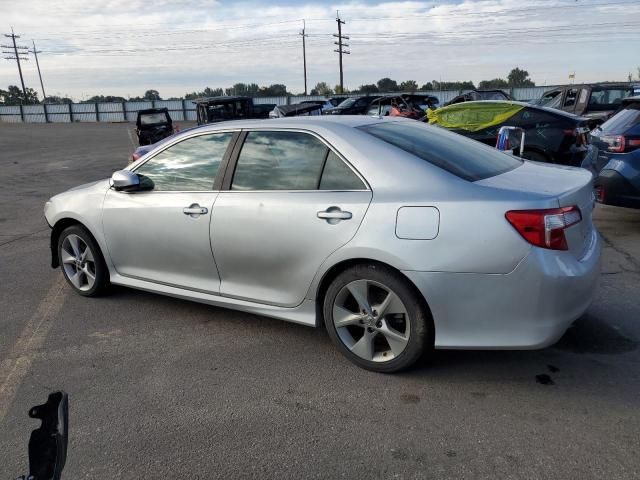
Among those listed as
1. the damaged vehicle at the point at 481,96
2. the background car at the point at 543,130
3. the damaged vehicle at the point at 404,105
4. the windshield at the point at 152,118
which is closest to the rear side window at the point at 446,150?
the background car at the point at 543,130

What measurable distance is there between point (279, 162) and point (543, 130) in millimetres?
6640

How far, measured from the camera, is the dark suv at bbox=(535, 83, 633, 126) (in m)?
13.9

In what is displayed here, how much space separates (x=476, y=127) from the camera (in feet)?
32.4

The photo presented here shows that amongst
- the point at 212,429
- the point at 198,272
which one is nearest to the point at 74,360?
the point at 198,272

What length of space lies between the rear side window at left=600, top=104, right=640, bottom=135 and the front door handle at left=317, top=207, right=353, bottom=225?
4.47 m

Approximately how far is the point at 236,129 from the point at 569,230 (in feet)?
7.61

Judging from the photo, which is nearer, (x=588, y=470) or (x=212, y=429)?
(x=588, y=470)

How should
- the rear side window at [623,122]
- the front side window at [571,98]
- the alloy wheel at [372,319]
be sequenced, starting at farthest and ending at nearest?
the front side window at [571,98]
the rear side window at [623,122]
the alloy wheel at [372,319]

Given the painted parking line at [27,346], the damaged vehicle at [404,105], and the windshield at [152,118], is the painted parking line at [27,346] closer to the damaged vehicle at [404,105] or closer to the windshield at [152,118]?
the damaged vehicle at [404,105]

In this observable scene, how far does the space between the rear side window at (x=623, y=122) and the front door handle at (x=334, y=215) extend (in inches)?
176

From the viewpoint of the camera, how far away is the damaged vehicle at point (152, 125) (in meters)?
19.7

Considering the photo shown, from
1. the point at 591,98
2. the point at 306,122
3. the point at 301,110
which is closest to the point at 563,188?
the point at 306,122

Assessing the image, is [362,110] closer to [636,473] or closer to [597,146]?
[597,146]

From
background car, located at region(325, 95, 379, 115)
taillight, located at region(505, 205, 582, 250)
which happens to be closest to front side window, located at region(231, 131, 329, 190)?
taillight, located at region(505, 205, 582, 250)
